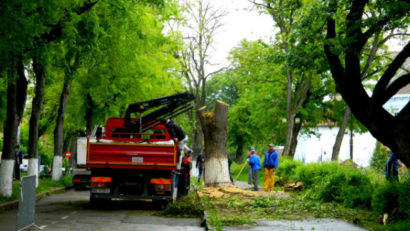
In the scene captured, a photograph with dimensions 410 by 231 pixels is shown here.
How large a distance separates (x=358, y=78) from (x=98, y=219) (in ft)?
22.1

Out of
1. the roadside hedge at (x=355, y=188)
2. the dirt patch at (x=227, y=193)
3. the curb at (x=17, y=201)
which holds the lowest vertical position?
the curb at (x=17, y=201)

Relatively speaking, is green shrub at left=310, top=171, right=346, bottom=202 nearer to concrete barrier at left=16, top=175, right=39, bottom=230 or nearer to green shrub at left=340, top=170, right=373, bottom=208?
green shrub at left=340, top=170, right=373, bottom=208

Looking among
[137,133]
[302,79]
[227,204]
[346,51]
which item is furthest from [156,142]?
[302,79]

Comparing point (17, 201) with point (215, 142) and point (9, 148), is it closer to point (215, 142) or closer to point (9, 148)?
point (9, 148)

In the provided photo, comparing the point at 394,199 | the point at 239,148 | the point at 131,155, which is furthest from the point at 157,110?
the point at 239,148

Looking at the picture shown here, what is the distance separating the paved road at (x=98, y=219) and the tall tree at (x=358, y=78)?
14.8 ft

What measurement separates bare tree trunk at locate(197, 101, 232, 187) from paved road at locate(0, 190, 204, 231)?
4.37 m

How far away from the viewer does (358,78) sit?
12.9 meters

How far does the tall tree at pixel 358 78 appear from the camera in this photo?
12.0 metres

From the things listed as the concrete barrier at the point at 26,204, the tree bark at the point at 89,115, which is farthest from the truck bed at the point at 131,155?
the tree bark at the point at 89,115

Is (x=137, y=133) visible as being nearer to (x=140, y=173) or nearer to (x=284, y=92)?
(x=140, y=173)

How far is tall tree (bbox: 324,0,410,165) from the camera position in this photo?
1196 cm

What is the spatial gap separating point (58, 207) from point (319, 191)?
25.5 ft

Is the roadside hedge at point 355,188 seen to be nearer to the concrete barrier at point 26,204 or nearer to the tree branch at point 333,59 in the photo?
the tree branch at point 333,59
